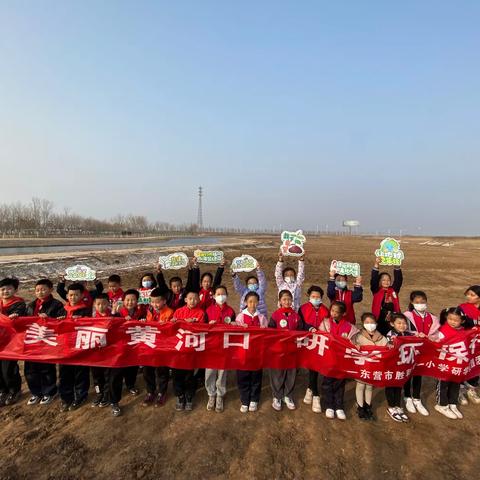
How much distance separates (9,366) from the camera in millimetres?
5098

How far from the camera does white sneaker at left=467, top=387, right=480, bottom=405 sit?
5.35 metres

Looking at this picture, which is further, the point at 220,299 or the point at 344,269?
the point at 344,269

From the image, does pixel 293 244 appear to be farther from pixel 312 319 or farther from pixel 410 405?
pixel 410 405

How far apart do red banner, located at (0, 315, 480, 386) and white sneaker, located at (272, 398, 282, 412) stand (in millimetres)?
675

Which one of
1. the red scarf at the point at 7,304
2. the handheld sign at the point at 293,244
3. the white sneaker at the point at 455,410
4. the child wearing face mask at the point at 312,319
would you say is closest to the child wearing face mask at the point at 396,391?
the white sneaker at the point at 455,410

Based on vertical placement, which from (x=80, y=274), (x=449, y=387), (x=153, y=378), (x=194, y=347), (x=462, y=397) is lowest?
(x=462, y=397)

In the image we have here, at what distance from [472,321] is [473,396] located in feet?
4.44

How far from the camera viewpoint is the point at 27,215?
81438 mm

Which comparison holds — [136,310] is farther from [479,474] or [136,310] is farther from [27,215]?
[27,215]

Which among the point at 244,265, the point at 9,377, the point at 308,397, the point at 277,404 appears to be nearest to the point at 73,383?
the point at 9,377

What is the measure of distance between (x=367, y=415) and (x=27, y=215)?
9692cm

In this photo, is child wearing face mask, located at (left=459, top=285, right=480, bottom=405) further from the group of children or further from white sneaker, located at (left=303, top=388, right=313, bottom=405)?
white sneaker, located at (left=303, top=388, right=313, bottom=405)

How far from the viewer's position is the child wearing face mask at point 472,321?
17.6 feet

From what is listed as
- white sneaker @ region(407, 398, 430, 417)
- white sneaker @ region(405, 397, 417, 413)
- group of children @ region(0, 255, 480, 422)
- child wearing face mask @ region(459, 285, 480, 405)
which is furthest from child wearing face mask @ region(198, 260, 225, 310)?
child wearing face mask @ region(459, 285, 480, 405)
